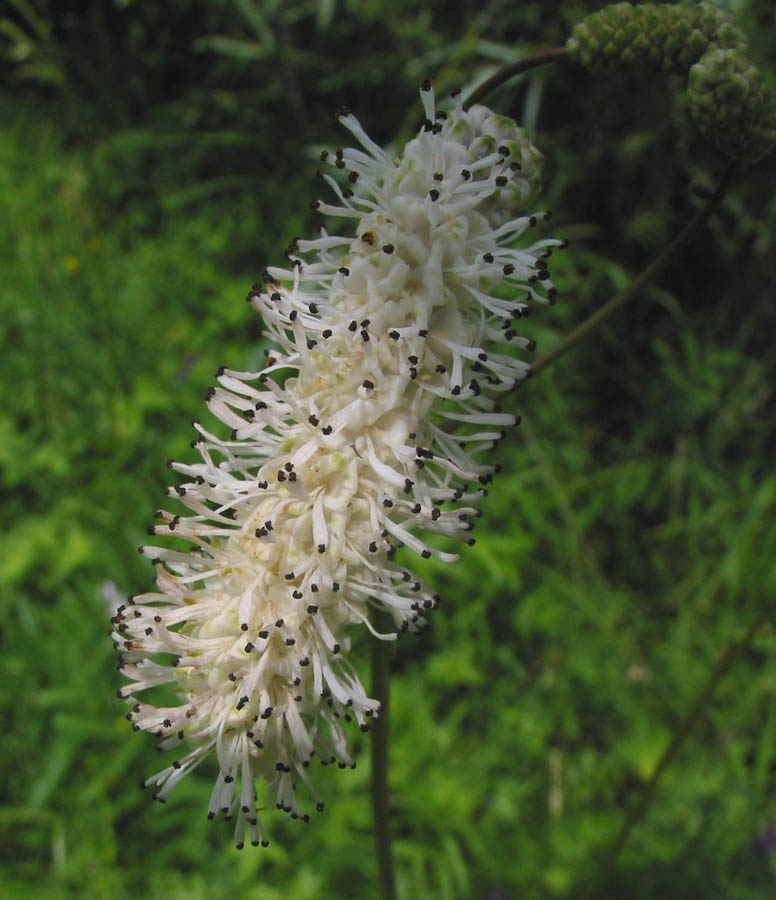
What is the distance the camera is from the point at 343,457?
4.38ft

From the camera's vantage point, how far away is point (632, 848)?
120 inches

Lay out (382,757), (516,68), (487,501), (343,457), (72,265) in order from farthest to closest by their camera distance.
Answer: (72,265), (487,501), (382,757), (516,68), (343,457)

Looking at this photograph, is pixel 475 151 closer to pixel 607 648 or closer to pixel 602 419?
pixel 607 648

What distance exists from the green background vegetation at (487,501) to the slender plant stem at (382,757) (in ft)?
3.31

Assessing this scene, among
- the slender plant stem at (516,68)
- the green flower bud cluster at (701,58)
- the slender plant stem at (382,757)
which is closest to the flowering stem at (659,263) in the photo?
the green flower bud cluster at (701,58)

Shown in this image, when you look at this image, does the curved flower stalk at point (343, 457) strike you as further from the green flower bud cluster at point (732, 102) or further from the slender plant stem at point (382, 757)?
the green flower bud cluster at point (732, 102)

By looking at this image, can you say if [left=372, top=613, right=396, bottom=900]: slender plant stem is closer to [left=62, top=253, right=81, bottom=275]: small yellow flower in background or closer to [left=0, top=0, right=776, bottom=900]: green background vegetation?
[left=0, top=0, right=776, bottom=900]: green background vegetation

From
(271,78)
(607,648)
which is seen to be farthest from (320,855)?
(271,78)

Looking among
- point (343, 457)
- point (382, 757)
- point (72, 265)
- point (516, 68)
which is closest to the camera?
point (343, 457)

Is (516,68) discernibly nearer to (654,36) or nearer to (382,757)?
(654,36)

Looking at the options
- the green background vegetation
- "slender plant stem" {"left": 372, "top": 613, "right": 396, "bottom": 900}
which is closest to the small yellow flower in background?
the green background vegetation

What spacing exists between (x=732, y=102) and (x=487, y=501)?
8.88 feet

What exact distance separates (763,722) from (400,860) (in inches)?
62.4

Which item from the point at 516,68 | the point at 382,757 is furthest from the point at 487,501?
the point at 516,68
